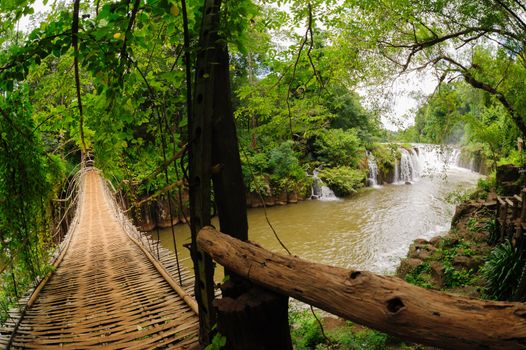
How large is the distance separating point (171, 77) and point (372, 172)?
15113 mm

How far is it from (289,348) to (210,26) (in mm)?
1251

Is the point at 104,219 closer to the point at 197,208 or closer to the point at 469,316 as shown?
the point at 197,208

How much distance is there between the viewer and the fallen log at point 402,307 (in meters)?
0.64

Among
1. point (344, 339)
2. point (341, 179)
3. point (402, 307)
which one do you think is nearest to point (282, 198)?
point (341, 179)

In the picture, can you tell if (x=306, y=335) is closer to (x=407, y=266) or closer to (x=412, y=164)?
(x=407, y=266)

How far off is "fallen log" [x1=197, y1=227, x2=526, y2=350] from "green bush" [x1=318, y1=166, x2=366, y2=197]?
12102mm

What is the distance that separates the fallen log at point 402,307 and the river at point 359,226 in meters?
6.62

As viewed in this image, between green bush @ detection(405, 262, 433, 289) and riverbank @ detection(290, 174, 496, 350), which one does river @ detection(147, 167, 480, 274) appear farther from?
green bush @ detection(405, 262, 433, 289)

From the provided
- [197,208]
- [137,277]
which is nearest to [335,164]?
[137,277]

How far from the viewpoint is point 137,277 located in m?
2.98

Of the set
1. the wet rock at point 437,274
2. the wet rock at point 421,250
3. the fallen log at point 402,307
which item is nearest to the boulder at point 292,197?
the wet rock at point 421,250

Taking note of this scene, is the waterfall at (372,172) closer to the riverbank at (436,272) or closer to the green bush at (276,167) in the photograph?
the green bush at (276,167)

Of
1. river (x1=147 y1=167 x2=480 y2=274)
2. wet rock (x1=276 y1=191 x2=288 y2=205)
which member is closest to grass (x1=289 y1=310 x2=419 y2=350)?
river (x1=147 y1=167 x2=480 y2=274)

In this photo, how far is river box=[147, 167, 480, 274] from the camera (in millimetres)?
8109
